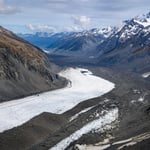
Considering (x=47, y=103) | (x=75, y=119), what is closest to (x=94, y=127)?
(x=75, y=119)

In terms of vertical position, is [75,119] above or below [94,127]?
below

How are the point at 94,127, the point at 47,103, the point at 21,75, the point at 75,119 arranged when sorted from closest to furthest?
the point at 94,127
the point at 75,119
the point at 47,103
the point at 21,75

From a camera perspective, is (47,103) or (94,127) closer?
(94,127)

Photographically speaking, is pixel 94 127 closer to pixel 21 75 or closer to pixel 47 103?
pixel 47 103

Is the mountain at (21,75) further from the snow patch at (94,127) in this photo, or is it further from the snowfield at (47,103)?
the snow patch at (94,127)

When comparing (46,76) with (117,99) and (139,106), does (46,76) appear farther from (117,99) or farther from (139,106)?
(139,106)

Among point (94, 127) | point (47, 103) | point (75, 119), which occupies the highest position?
point (94, 127)

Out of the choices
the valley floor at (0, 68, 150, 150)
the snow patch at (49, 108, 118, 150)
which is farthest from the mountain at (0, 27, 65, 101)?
the snow patch at (49, 108, 118, 150)
